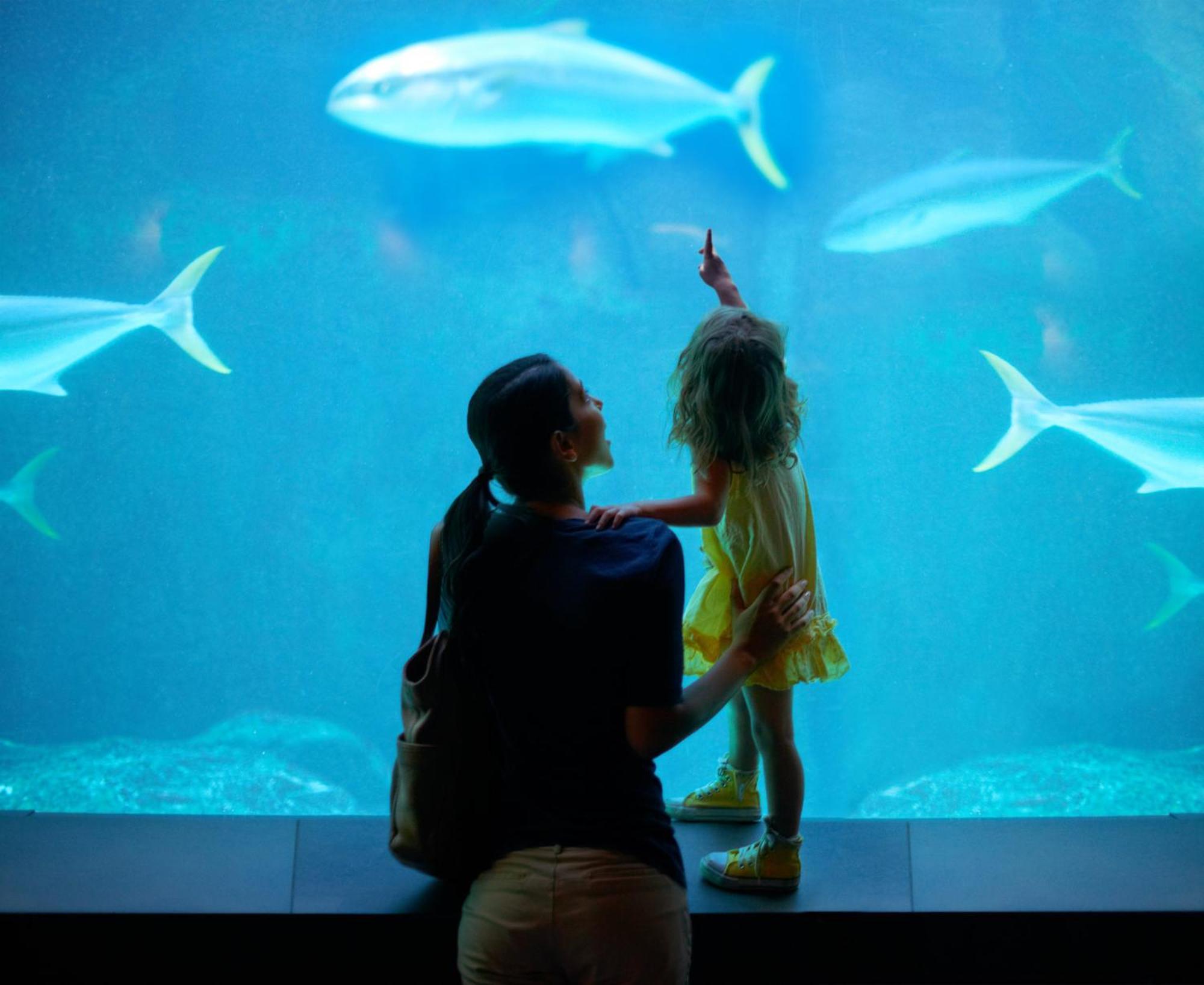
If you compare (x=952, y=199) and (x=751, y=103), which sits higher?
(x=751, y=103)

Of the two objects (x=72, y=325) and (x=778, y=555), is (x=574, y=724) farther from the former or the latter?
(x=72, y=325)

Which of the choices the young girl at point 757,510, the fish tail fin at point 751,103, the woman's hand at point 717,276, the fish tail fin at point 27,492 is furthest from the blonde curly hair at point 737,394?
the fish tail fin at point 27,492

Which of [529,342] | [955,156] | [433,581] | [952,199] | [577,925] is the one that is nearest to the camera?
[577,925]

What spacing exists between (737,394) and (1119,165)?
9.48 ft

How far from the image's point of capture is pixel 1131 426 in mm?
3281

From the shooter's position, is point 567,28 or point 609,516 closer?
point 609,516

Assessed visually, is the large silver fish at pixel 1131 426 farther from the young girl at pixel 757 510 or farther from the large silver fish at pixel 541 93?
the young girl at pixel 757 510

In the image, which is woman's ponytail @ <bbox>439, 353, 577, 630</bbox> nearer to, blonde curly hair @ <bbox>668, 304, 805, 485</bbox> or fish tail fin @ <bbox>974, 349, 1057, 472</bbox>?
blonde curly hair @ <bbox>668, 304, 805, 485</bbox>

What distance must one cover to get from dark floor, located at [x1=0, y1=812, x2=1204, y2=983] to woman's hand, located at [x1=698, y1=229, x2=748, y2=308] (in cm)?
98

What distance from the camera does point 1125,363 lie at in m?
4.59

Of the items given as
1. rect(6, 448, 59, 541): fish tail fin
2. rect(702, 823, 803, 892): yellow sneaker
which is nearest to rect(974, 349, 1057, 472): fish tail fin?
rect(702, 823, 803, 892): yellow sneaker

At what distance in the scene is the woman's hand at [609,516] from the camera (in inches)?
48.7

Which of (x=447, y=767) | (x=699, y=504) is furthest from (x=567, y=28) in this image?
(x=447, y=767)

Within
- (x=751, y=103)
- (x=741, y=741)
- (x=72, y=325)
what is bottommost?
(x=741, y=741)
